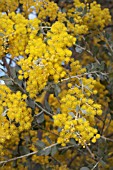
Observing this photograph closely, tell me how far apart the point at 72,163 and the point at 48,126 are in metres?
0.68

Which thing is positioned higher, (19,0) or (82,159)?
(19,0)

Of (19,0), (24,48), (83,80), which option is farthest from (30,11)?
(83,80)

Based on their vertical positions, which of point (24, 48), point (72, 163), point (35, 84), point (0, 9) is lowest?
point (72, 163)

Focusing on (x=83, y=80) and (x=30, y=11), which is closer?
(x=83, y=80)

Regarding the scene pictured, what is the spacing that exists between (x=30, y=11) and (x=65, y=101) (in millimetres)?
747

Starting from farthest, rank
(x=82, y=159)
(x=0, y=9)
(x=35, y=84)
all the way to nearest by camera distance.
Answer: (x=82, y=159)
(x=0, y=9)
(x=35, y=84)

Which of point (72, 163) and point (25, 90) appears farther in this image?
point (72, 163)

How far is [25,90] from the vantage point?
1.98 meters

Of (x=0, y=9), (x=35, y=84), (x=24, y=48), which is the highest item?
(x=0, y=9)

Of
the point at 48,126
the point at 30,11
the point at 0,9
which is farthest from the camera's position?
the point at 48,126

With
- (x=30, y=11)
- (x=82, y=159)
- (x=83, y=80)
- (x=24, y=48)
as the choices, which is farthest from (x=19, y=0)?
(x=82, y=159)

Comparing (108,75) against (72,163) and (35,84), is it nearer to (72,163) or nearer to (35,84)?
(35,84)

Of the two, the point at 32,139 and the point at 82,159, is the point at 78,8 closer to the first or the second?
the point at 32,139

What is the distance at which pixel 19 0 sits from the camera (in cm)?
241
